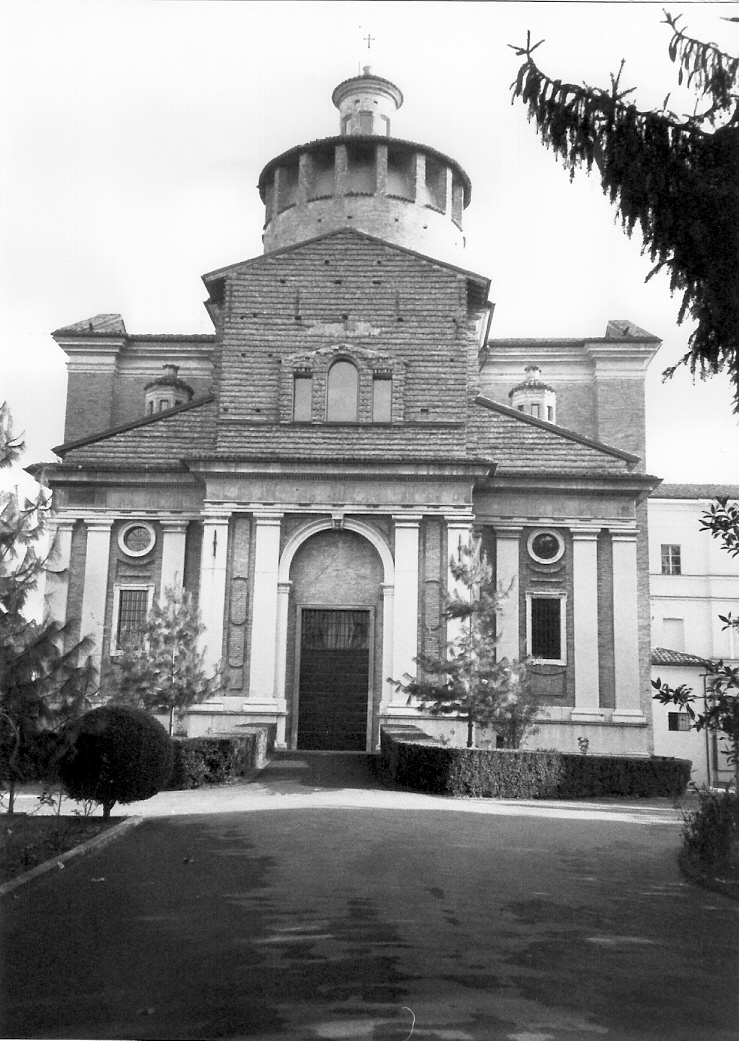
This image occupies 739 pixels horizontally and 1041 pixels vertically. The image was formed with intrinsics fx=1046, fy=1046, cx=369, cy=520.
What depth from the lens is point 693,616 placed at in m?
26.7

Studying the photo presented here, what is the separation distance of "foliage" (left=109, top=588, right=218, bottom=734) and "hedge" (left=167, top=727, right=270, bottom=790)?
7.32 ft

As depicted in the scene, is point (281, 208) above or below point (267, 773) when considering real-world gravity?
above

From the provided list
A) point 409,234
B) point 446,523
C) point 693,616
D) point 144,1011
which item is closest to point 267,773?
point 446,523

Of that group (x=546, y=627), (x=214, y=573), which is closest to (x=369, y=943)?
(x=214, y=573)

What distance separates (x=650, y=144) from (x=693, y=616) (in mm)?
19994

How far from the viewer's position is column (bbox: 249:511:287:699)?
25703mm

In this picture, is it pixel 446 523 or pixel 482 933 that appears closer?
pixel 482 933

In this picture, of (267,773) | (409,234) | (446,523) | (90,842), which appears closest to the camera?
(90,842)

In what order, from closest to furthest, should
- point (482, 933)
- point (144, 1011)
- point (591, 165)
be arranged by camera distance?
point (144, 1011) → point (482, 933) → point (591, 165)

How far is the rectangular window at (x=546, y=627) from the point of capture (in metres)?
27.5

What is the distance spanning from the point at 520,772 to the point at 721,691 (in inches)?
449

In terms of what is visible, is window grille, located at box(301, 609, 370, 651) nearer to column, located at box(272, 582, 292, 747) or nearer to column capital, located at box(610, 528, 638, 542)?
column, located at box(272, 582, 292, 747)

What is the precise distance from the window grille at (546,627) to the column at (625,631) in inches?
57.3

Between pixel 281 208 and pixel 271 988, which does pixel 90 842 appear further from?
pixel 281 208
